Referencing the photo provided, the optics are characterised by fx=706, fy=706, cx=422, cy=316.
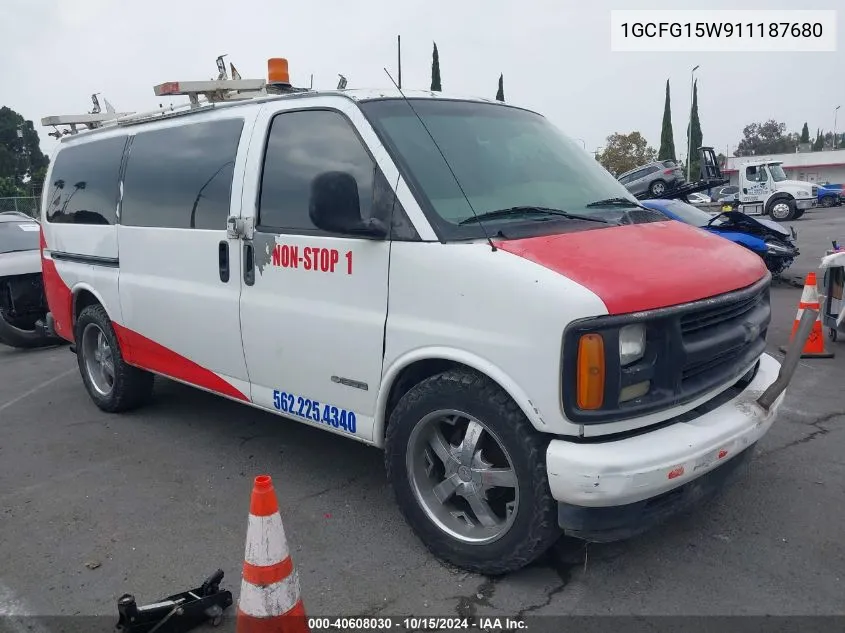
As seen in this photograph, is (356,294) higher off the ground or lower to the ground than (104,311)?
higher

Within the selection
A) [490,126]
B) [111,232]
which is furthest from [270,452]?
[490,126]

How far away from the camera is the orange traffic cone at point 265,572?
Result: 252cm

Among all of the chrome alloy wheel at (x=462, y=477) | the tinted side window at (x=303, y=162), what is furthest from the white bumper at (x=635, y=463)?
the tinted side window at (x=303, y=162)

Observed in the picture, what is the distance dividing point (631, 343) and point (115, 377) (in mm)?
4291

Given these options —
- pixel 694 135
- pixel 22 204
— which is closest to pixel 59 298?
pixel 22 204

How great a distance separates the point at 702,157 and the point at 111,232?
17.2 m

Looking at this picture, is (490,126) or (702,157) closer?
(490,126)

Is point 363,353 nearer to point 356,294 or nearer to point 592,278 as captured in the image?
point 356,294

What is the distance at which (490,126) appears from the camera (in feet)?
12.8

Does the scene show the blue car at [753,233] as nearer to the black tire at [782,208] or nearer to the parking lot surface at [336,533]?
the parking lot surface at [336,533]

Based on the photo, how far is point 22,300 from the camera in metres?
8.82

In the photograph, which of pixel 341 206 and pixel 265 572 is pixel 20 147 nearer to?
pixel 341 206

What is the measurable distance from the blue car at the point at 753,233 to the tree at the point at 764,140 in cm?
8835

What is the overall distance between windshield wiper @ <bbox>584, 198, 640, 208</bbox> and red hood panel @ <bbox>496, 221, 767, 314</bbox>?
0.27m
